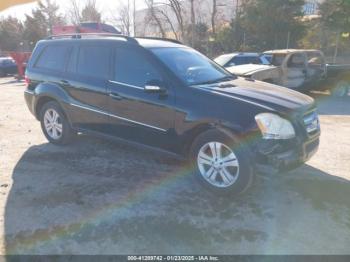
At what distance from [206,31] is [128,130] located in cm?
2864

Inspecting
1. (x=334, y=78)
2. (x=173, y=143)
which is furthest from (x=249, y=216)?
(x=334, y=78)

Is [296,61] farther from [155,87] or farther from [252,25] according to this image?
[252,25]

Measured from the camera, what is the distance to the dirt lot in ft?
10.3

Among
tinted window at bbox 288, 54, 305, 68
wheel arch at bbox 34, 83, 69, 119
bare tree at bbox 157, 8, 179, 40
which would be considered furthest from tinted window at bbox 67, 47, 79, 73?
bare tree at bbox 157, 8, 179, 40

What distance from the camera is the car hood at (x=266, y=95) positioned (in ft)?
12.9

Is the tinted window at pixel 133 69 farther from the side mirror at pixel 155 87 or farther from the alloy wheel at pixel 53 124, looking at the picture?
the alloy wheel at pixel 53 124

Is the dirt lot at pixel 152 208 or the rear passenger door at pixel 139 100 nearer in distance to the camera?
the dirt lot at pixel 152 208

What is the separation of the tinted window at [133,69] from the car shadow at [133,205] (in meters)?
1.25

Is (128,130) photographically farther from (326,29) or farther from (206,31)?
(206,31)

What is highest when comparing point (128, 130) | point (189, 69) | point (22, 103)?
point (189, 69)

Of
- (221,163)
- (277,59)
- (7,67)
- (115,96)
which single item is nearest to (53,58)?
(115,96)

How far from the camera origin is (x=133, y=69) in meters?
4.68

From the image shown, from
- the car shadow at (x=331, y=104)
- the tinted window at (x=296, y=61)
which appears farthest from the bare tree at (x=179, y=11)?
the tinted window at (x=296, y=61)

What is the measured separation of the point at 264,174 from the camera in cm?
387
